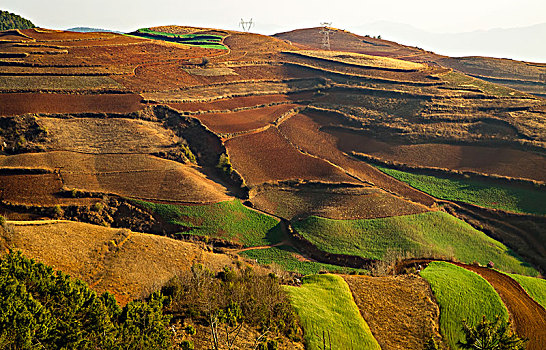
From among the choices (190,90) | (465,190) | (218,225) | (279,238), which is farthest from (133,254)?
(190,90)

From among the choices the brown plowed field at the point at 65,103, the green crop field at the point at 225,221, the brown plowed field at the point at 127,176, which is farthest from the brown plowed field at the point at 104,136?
the green crop field at the point at 225,221

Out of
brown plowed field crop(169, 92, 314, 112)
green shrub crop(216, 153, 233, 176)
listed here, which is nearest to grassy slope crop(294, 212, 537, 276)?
green shrub crop(216, 153, 233, 176)

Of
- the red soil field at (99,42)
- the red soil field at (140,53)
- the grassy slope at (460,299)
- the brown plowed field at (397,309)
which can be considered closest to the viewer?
the brown plowed field at (397,309)

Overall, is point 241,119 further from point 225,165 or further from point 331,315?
point 331,315

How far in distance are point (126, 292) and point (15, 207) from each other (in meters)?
22.8

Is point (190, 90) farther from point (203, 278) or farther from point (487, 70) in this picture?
point (487, 70)

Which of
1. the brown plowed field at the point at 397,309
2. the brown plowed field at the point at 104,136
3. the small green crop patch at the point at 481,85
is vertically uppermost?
the small green crop patch at the point at 481,85

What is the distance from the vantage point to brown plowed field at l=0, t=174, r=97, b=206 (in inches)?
1820

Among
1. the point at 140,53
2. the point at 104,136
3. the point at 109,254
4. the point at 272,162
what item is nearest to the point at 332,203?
the point at 272,162

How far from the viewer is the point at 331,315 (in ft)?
96.1

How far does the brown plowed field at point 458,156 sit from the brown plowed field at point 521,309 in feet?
80.9

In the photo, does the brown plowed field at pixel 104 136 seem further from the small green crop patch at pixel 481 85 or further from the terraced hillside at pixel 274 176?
the small green crop patch at pixel 481 85

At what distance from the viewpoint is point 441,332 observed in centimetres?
2972

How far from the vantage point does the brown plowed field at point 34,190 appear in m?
46.2
